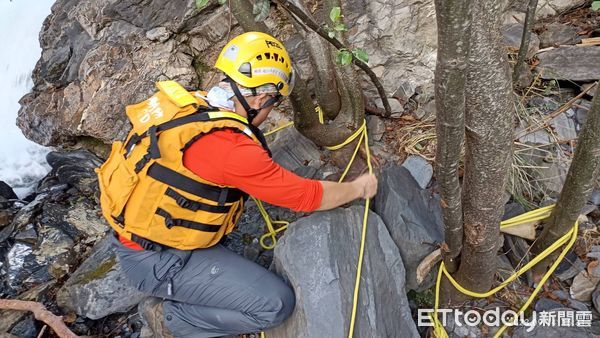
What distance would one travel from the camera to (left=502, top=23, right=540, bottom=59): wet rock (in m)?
A: 5.04

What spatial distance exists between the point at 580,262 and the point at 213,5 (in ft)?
15.8

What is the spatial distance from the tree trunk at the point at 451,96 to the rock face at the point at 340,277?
70 centimetres

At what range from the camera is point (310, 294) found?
139 inches

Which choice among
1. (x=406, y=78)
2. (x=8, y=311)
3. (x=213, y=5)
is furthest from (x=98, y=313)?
(x=406, y=78)

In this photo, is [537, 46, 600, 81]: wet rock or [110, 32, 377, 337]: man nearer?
[110, 32, 377, 337]: man

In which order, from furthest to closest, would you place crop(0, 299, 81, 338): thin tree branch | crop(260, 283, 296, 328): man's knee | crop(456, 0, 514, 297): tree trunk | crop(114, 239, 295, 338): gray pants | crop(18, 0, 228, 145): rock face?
crop(18, 0, 228, 145): rock face < crop(0, 299, 81, 338): thin tree branch < crop(114, 239, 295, 338): gray pants < crop(260, 283, 296, 328): man's knee < crop(456, 0, 514, 297): tree trunk

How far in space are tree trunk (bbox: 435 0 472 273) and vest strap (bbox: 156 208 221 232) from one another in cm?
182

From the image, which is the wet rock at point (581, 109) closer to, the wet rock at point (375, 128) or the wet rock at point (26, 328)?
the wet rock at point (375, 128)

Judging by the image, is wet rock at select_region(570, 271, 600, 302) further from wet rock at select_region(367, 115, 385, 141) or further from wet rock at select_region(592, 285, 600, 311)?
wet rock at select_region(367, 115, 385, 141)

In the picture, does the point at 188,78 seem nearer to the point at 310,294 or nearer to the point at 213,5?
the point at 213,5

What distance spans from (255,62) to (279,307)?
1910 millimetres

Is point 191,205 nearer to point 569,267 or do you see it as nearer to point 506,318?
point 506,318

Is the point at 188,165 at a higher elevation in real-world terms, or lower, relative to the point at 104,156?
higher

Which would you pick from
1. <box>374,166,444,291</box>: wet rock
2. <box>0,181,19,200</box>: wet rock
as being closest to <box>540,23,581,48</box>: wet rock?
<box>374,166,444,291</box>: wet rock
